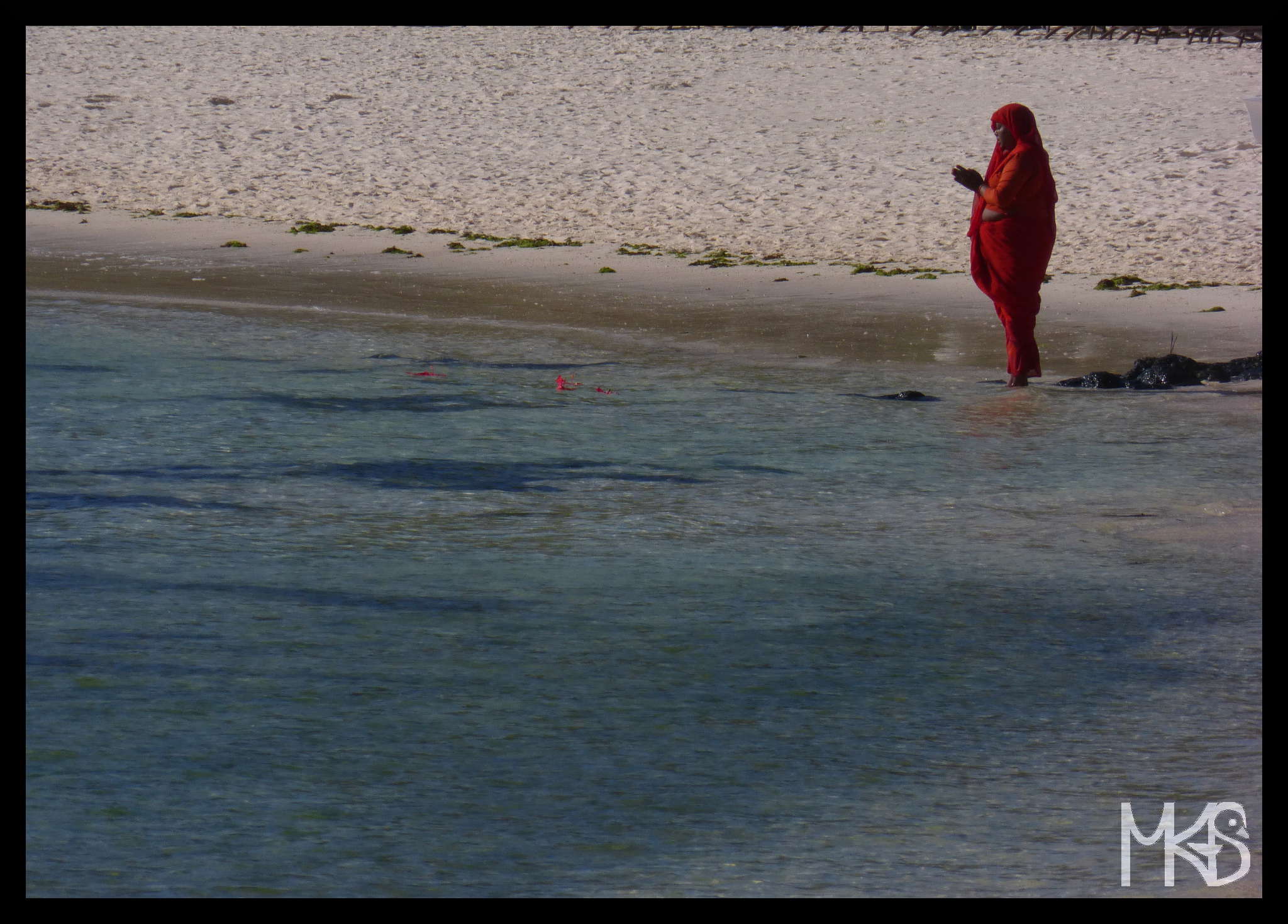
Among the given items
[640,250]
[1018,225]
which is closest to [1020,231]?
[1018,225]

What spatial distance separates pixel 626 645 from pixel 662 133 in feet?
53.6

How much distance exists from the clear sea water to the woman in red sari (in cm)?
63

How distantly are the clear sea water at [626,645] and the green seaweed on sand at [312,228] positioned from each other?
814cm

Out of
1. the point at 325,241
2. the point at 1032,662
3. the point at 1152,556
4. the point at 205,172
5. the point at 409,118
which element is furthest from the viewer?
the point at 409,118

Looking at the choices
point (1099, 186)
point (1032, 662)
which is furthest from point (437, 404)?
point (1099, 186)

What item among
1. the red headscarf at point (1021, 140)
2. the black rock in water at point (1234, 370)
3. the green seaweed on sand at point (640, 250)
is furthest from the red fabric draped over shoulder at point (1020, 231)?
the green seaweed on sand at point (640, 250)

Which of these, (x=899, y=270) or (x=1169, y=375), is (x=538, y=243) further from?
(x=1169, y=375)

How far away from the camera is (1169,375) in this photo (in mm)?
9383

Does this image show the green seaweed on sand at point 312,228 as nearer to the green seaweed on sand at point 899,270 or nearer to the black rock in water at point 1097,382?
the green seaweed on sand at point 899,270

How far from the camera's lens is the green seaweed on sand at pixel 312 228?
55.5 feet

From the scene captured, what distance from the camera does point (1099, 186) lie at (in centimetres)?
1694

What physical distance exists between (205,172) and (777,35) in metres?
10.6
